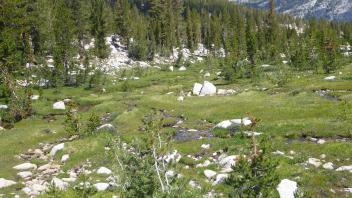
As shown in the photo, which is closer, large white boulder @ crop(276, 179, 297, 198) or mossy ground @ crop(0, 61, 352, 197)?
large white boulder @ crop(276, 179, 297, 198)

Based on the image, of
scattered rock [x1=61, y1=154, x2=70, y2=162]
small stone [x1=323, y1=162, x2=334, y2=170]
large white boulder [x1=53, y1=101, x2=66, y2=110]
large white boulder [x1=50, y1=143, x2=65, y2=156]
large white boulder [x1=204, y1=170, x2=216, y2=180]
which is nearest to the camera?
small stone [x1=323, y1=162, x2=334, y2=170]

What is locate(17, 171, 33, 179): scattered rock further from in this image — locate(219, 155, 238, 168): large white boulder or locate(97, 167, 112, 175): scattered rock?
locate(219, 155, 238, 168): large white boulder

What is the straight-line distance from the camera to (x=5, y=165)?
35.9m

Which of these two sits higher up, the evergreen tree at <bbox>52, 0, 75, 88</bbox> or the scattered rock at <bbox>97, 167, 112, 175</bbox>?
the evergreen tree at <bbox>52, 0, 75, 88</bbox>

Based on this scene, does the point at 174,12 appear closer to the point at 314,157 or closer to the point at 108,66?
the point at 108,66

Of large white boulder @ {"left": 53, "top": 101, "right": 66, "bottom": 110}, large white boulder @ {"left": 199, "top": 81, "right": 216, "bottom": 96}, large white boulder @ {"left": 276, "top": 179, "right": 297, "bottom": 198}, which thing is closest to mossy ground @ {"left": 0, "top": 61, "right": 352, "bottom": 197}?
large white boulder @ {"left": 53, "top": 101, "right": 66, "bottom": 110}

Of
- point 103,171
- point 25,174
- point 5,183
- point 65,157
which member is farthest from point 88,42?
point 5,183

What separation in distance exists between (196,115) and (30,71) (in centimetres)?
3845

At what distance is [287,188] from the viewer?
76.8 ft

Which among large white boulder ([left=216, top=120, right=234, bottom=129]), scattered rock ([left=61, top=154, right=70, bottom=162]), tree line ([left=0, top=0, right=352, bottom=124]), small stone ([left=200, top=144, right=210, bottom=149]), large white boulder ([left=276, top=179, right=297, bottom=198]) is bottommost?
small stone ([left=200, top=144, right=210, bottom=149])

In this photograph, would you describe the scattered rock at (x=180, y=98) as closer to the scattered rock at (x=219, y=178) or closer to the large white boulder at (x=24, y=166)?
the large white boulder at (x=24, y=166)

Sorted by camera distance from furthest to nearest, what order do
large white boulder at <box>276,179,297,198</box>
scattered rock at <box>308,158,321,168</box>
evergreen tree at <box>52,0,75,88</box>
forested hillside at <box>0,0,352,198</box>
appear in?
1. evergreen tree at <box>52,0,75,88</box>
2. scattered rock at <box>308,158,321,168</box>
3. large white boulder at <box>276,179,297,198</box>
4. forested hillside at <box>0,0,352,198</box>

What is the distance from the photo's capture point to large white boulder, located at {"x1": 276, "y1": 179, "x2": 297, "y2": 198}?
2284 centimetres

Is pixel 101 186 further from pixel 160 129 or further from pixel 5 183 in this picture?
pixel 160 129
